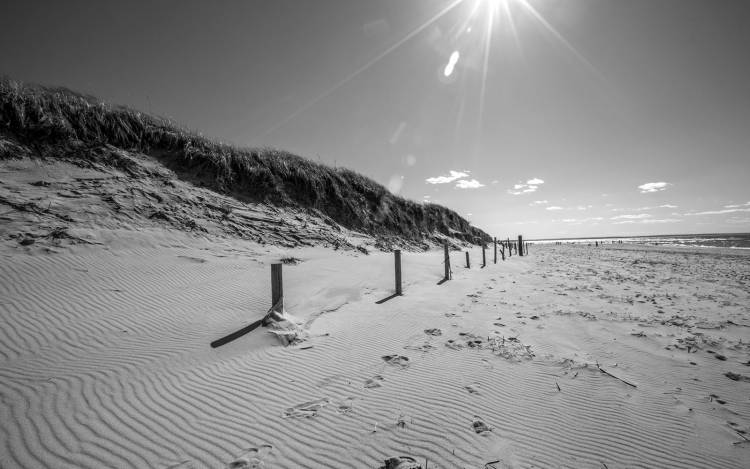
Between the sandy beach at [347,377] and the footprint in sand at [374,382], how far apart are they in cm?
3

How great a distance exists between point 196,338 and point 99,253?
535 centimetres

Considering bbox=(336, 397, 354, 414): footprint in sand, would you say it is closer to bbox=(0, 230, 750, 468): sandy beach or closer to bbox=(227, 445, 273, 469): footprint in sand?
bbox=(0, 230, 750, 468): sandy beach

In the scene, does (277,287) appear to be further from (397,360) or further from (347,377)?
(397,360)

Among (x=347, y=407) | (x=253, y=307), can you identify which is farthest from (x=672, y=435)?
(x=253, y=307)

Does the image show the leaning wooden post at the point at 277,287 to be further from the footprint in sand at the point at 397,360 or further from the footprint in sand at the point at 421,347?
the footprint in sand at the point at 421,347

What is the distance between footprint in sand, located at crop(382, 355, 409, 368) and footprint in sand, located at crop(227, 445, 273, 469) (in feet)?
6.72

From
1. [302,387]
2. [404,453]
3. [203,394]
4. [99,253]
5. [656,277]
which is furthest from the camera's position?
[656,277]

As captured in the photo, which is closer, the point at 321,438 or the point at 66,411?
the point at 321,438

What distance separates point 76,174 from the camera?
9.70m

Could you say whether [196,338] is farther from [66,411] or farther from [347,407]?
[347,407]

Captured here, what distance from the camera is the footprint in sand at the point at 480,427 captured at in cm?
267

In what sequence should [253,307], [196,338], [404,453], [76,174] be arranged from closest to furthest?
1. [404,453]
2. [196,338]
3. [253,307]
4. [76,174]

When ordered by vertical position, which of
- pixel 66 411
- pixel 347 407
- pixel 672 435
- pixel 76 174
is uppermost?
pixel 76 174

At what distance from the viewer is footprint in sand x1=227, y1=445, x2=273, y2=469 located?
2209 millimetres
